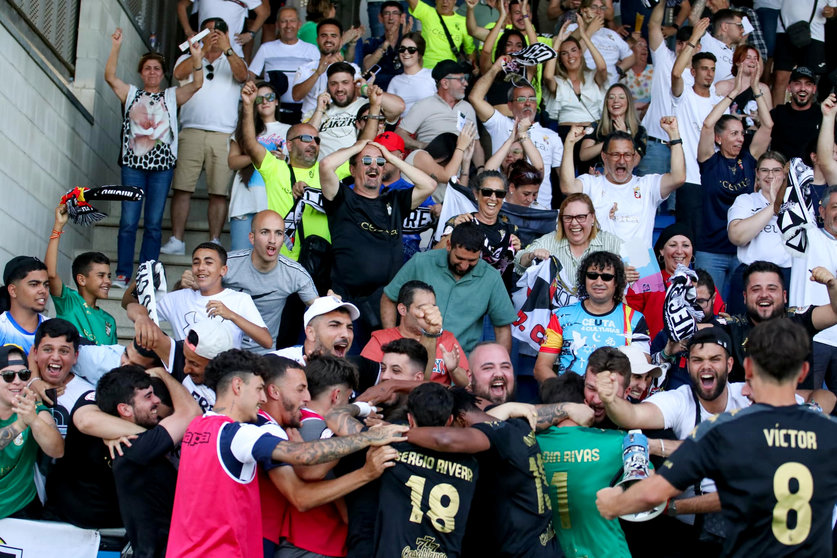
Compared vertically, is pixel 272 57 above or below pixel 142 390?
above

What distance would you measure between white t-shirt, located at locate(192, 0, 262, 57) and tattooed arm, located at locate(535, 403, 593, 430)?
7.13m

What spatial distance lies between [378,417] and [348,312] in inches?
64.0

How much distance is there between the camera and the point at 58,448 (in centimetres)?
613

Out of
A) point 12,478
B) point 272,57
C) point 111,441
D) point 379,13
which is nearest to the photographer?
point 111,441

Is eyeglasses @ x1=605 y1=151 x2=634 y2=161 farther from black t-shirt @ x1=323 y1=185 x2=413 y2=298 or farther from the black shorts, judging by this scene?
the black shorts

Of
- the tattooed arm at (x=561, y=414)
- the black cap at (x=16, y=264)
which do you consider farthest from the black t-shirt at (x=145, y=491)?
the black cap at (x=16, y=264)

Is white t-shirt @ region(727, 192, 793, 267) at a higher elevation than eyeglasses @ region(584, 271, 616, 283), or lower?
higher

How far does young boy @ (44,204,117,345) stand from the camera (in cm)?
793

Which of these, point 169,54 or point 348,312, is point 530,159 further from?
point 169,54

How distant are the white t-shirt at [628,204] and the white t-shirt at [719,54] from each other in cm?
319

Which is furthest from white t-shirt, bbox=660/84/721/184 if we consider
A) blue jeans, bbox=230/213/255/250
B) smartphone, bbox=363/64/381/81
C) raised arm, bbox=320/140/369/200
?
blue jeans, bbox=230/213/255/250

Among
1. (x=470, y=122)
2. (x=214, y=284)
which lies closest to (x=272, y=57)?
(x=470, y=122)

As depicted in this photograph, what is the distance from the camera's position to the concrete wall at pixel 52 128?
9023 mm

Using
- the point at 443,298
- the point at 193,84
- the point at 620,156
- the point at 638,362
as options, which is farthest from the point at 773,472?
the point at 193,84
